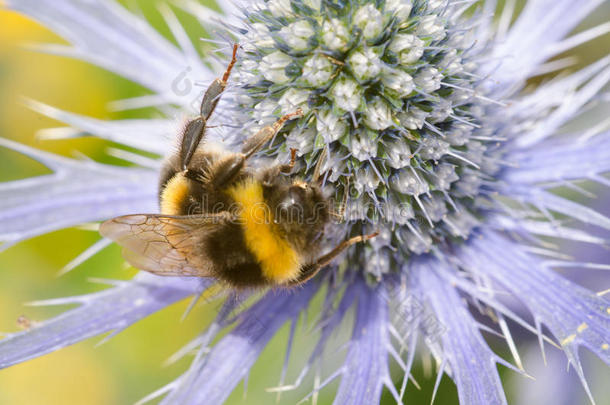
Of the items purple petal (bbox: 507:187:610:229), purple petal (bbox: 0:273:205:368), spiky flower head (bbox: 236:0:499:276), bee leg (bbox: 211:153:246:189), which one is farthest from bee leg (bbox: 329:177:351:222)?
purple petal (bbox: 507:187:610:229)

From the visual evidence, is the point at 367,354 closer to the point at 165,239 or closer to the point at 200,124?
the point at 165,239

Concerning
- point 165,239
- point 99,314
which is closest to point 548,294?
point 165,239

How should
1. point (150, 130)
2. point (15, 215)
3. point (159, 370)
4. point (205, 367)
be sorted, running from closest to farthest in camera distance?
point (205, 367), point (15, 215), point (150, 130), point (159, 370)

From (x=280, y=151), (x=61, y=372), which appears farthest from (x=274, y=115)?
(x=61, y=372)

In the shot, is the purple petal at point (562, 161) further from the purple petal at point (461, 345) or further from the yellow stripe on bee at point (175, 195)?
the yellow stripe on bee at point (175, 195)

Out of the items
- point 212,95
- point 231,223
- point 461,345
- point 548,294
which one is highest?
point 212,95

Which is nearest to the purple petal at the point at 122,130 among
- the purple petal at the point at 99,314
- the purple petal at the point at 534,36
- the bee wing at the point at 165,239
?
the purple petal at the point at 99,314

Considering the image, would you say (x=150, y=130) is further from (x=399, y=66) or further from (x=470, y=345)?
(x=470, y=345)
